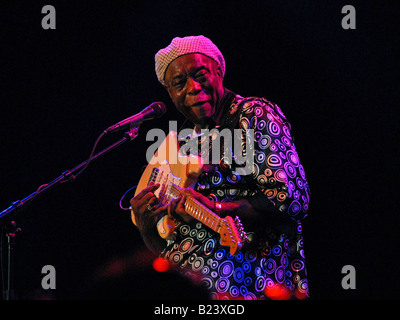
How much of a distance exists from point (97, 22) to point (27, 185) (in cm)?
162

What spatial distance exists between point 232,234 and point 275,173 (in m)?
0.42

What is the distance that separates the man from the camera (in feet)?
8.29

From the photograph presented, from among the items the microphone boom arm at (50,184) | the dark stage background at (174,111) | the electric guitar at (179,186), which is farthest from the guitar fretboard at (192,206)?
the dark stage background at (174,111)

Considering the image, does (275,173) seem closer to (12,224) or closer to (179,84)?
(179,84)

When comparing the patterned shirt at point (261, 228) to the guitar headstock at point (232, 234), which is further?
the patterned shirt at point (261, 228)

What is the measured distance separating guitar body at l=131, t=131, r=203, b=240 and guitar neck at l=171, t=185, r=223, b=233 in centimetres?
20

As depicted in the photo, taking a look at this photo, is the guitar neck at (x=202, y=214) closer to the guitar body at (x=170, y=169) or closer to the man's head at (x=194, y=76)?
the guitar body at (x=170, y=169)

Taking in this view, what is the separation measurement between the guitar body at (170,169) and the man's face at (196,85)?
0.27 metres

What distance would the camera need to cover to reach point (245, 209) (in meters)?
2.56

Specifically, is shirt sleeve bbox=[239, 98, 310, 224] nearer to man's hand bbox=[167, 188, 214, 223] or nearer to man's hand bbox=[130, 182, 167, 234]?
man's hand bbox=[167, 188, 214, 223]

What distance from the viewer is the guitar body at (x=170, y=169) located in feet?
9.18

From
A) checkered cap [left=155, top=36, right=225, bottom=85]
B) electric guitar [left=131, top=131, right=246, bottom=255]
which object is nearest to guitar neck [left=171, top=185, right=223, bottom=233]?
electric guitar [left=131, top=131, right=246, bottom=255]
